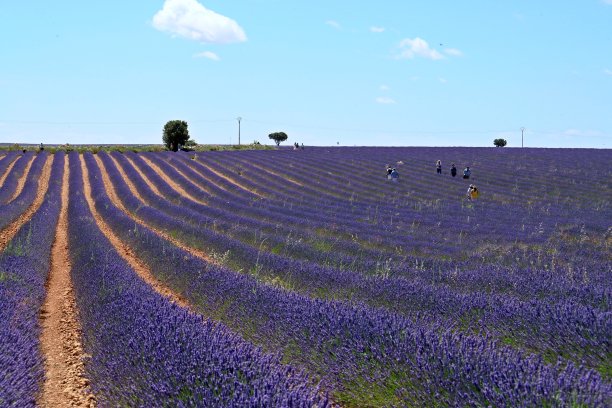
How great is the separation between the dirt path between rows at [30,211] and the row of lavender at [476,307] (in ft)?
19.2

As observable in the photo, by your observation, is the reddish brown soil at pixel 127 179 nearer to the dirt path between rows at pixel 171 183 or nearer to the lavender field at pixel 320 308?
the dirt path between rows at pixel 171 183

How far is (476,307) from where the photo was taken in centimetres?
475

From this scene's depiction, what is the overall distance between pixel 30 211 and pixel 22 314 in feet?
42.7

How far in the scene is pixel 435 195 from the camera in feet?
68.4

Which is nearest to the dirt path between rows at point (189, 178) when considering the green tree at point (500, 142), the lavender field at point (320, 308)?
the lavender field at point (320, 308)

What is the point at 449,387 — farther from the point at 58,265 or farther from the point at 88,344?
the point at 58,265

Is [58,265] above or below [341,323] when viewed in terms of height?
below

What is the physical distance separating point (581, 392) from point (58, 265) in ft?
27.8

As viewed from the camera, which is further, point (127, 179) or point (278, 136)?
point (278, 136)

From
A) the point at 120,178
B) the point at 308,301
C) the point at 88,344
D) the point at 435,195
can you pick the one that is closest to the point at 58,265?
the point at 88,344

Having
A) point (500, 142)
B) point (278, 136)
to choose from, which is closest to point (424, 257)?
point (500, 142)

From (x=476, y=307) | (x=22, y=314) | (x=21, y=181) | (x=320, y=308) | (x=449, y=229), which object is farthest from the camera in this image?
(x=21, y=181)

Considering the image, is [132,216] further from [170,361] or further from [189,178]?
[170,361]

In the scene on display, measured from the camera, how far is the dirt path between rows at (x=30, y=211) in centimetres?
1190
